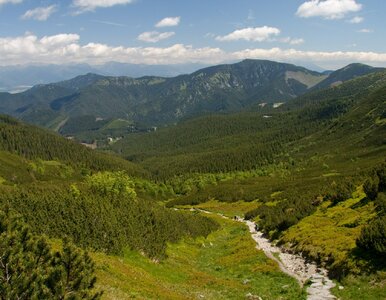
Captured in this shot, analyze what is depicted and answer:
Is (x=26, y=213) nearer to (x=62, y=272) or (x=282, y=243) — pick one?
(x=62, y=272)

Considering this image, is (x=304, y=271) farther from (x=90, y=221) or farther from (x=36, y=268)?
(x=36, y=268)

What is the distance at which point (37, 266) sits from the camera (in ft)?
47.9

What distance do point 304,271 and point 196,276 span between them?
9955 mm

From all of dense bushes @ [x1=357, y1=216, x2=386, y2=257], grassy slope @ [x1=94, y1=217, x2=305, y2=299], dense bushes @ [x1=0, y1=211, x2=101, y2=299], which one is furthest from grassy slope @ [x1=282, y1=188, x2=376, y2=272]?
dense bushes @ [x1=0, y1=211, x2=101, y2=299]

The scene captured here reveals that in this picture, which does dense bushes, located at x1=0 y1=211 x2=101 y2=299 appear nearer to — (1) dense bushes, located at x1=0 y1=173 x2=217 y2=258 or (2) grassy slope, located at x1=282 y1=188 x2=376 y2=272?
(1) dense bushes, located at x1=0 y1=173 x2=217 y2=258

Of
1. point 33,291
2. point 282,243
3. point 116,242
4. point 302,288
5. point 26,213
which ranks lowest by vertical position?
point 282,243

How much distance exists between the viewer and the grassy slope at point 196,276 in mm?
25525

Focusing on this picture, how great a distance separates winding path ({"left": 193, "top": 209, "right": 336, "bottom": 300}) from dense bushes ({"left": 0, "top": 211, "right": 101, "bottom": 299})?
61.4 feet

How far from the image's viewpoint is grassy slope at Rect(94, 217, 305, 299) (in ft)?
83.7

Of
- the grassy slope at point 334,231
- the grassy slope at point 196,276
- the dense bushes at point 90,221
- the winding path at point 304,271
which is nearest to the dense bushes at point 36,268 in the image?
the grassy slope at point 196,276

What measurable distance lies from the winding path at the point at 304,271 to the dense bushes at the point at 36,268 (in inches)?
737

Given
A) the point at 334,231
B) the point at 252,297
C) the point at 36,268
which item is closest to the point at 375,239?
the point at 252,297

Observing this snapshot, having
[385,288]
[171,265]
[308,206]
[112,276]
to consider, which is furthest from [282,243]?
[112,276]

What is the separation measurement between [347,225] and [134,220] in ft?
78.4
